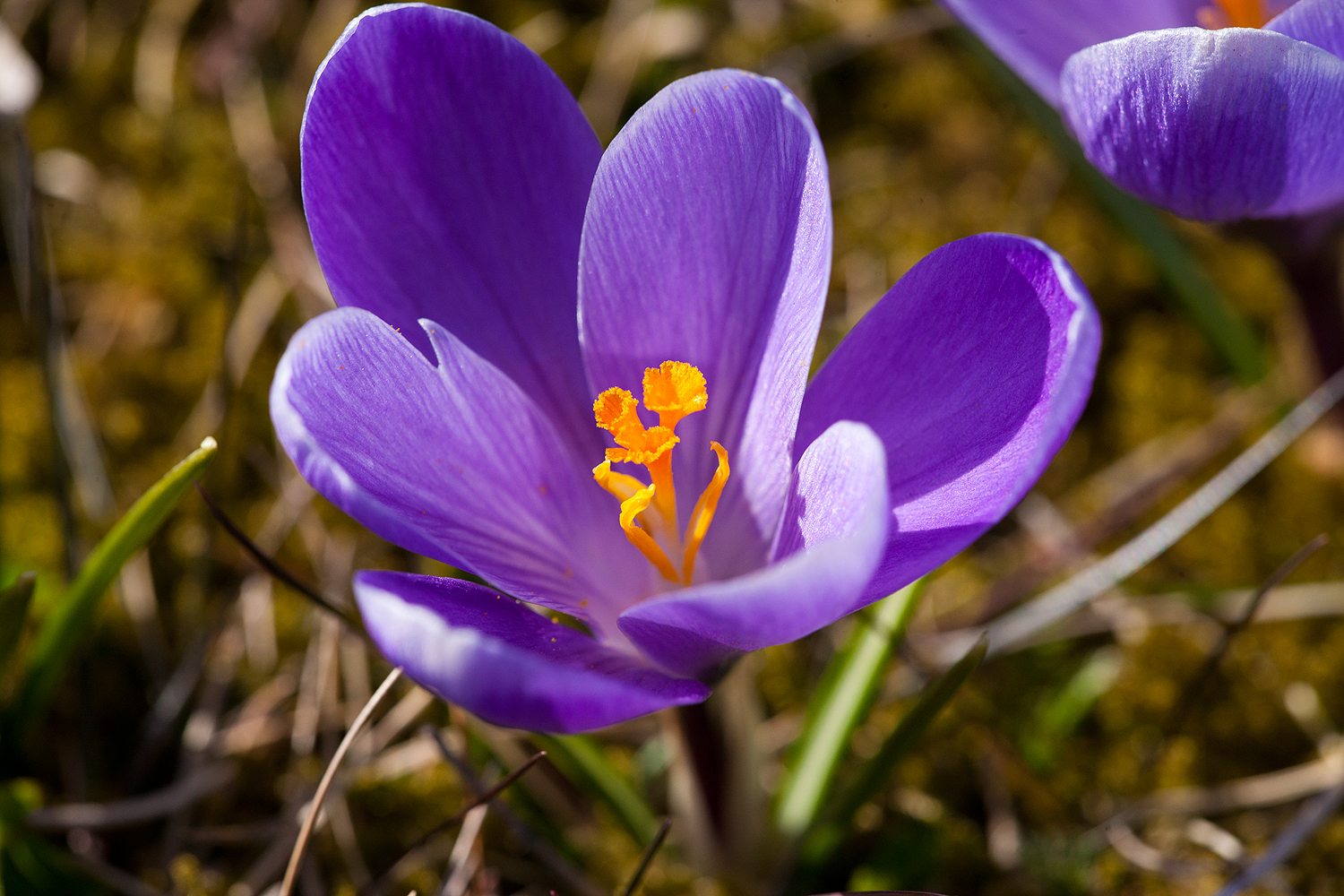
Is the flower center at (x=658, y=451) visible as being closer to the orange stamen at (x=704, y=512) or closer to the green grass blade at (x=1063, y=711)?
the orange stamen at (x=704, y=512)

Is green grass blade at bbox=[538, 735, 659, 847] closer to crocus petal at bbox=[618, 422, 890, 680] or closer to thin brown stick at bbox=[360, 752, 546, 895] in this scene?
thin brown stick at bbox=[360, 752, 546, 895]

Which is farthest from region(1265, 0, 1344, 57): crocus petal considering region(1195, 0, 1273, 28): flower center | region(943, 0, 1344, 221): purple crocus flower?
region(1195, 0, 1273, 28): flower center

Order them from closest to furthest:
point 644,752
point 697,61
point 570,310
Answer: point 570,310
point 644,752
point 697,61

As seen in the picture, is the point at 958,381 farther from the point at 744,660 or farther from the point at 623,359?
the point at 744,660

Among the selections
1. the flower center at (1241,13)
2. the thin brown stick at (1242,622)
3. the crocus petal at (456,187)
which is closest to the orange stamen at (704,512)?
the crocus petal at (456,187)

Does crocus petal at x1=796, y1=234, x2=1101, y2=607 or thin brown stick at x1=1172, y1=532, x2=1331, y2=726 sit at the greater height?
crocus petal at x1=796, y1=234, x2=1101, y2=607

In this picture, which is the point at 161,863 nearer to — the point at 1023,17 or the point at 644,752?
the point at 644,752

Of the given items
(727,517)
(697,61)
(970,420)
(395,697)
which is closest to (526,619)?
(727,517)

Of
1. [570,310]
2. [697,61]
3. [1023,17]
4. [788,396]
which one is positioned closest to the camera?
[788,396]
